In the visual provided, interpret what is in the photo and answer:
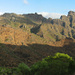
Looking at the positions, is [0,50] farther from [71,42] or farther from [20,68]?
[71,42]

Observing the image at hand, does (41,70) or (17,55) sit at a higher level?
(41,70)

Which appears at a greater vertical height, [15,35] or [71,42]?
[15,35]

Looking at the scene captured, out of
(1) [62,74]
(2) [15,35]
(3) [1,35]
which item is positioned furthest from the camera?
(2) [15,35]

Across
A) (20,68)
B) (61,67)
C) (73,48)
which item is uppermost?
(61,67)

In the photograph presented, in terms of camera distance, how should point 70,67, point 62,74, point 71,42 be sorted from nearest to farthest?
point 62,74
point 70,67
point 71,42

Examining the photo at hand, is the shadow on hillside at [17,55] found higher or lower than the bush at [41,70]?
lower

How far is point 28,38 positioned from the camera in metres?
87.1

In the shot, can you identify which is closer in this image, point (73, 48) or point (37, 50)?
point (37, 50)

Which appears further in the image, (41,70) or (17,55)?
(17,55)

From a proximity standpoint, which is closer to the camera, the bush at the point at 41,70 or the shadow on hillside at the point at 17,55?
the bush at the point at 41,70

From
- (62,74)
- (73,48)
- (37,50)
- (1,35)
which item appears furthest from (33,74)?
(73,48)

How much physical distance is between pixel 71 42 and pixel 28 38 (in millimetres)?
41612

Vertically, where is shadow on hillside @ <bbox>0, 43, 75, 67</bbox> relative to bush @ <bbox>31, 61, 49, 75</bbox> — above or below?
below

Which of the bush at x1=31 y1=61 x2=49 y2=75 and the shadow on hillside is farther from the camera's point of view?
the shadow on hillside
